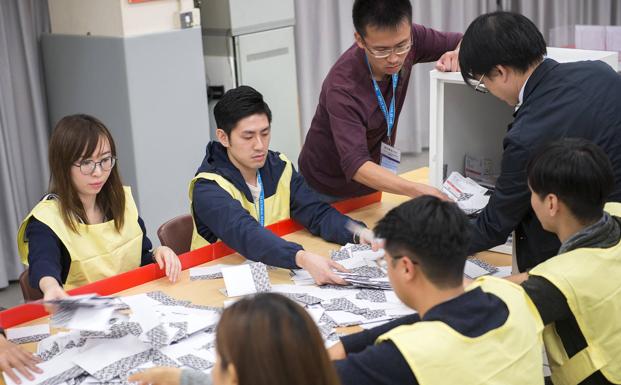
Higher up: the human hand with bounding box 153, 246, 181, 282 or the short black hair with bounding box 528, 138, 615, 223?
the short black hair with bounding box 528, 138, 615, 223

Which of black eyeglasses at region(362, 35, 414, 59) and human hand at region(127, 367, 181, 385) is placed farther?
black eyeglasses at region(362, 35, 414, 59)

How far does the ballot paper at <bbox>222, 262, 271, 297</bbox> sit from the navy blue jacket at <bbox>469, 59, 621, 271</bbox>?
0.66 metres

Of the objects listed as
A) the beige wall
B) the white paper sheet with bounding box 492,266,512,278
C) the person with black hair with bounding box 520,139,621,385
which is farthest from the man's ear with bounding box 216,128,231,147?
the beige wall

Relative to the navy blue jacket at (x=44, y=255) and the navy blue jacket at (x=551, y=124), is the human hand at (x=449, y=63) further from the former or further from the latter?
the navy blue jacket at (x=44, y=255)

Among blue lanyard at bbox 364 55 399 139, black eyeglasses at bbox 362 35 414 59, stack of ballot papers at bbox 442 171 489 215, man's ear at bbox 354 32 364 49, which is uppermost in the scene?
man's ear at bbox 354 32 364 49

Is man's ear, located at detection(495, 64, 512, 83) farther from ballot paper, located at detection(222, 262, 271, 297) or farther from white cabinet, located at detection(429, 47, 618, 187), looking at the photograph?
ballot paper, located at detection(222, 262, 271, 297)

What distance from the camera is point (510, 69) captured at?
2188 millimetres

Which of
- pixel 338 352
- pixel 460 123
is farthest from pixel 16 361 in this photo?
pixel 460 123

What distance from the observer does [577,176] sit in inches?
74.0

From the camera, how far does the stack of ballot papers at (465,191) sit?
8.93 feet

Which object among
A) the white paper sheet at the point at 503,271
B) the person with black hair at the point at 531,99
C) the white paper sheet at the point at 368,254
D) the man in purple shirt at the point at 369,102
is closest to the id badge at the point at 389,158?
the man in purple shirt at the point at 369,102

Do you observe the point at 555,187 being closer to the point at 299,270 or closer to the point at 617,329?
the point at 617,329

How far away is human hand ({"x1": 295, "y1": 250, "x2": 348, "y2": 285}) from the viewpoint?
230 cm

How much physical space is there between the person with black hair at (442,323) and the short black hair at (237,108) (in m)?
1.05
